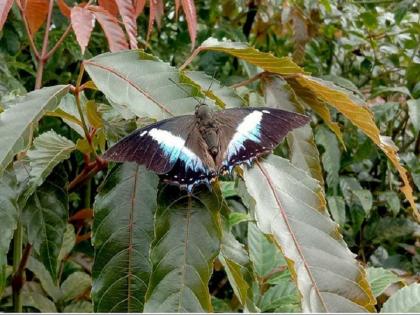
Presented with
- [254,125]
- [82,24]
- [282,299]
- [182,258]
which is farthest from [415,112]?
[182,258]

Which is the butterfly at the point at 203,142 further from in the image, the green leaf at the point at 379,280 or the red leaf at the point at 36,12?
the green leaf at the point at 379,280

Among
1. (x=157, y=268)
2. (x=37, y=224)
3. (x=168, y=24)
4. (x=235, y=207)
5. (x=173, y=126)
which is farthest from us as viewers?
(x=168, y=24)

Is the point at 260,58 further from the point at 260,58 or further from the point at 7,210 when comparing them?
the point at 7,210

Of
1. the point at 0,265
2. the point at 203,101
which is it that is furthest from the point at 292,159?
the point at 0,265

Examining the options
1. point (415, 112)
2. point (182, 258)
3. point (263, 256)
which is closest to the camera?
point (182, 258)

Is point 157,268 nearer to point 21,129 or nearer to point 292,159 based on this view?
point 21,129

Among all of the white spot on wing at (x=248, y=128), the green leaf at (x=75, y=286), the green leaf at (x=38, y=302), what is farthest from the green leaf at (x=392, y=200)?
the white spot on wing at (x=248, y=128)
